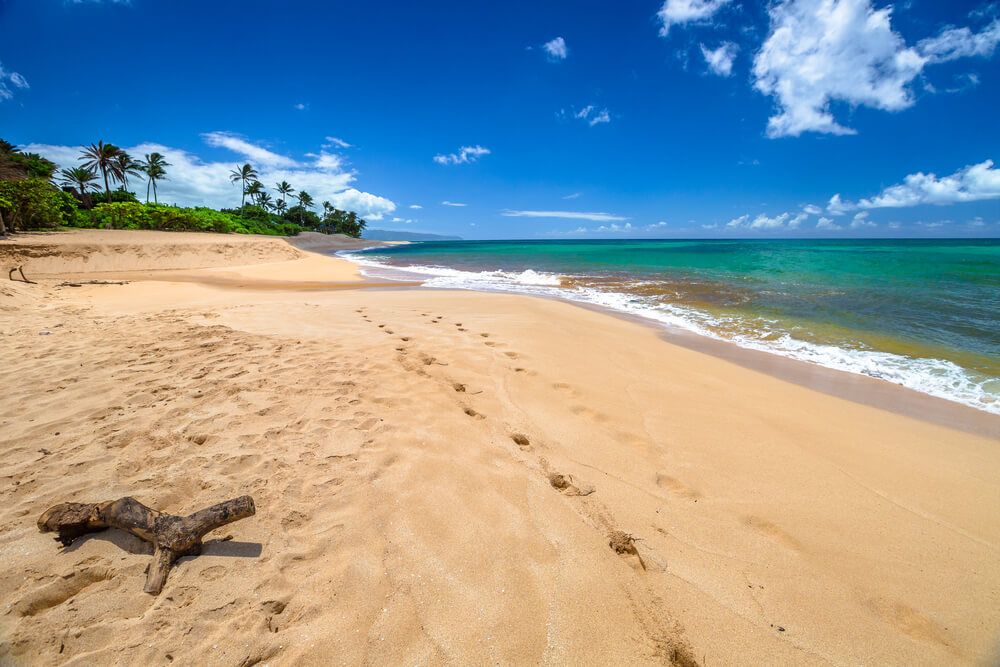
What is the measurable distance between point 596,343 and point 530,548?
198 inches

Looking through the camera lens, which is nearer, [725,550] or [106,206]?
[725,550]

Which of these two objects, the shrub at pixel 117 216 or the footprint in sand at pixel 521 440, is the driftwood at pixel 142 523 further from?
the shrub at pixel 117 216

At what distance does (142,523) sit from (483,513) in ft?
6.47

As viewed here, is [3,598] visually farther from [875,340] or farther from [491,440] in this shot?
[875,340]

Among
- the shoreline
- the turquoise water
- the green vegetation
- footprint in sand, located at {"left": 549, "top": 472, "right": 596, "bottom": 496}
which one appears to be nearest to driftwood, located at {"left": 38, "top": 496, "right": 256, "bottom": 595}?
footprint in sand, located at {"left": 549, "top": 472, "right": 596, "bottom": 496}

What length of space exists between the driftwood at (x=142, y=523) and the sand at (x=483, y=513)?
9 cm

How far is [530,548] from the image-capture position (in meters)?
2.33

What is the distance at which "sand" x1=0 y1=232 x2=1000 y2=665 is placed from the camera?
1.81m

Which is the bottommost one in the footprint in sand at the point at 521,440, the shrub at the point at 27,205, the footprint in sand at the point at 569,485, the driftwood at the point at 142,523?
the footprint in sand at the point at 569,485

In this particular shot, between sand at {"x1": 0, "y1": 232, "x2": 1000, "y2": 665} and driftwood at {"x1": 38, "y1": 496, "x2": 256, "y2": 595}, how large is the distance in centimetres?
9

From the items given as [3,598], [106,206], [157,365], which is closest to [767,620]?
[3,598]

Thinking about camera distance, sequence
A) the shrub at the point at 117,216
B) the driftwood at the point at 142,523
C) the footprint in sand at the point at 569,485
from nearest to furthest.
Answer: the driftwood at the point at 142,523, the footprint in sand at the point at 569,485, the shrub at the point at 117,216

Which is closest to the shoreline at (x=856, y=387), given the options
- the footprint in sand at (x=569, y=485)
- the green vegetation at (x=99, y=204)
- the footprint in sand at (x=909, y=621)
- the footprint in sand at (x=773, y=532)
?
the footprint in sand at (x=773, y=532)

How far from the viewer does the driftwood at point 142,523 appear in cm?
207
